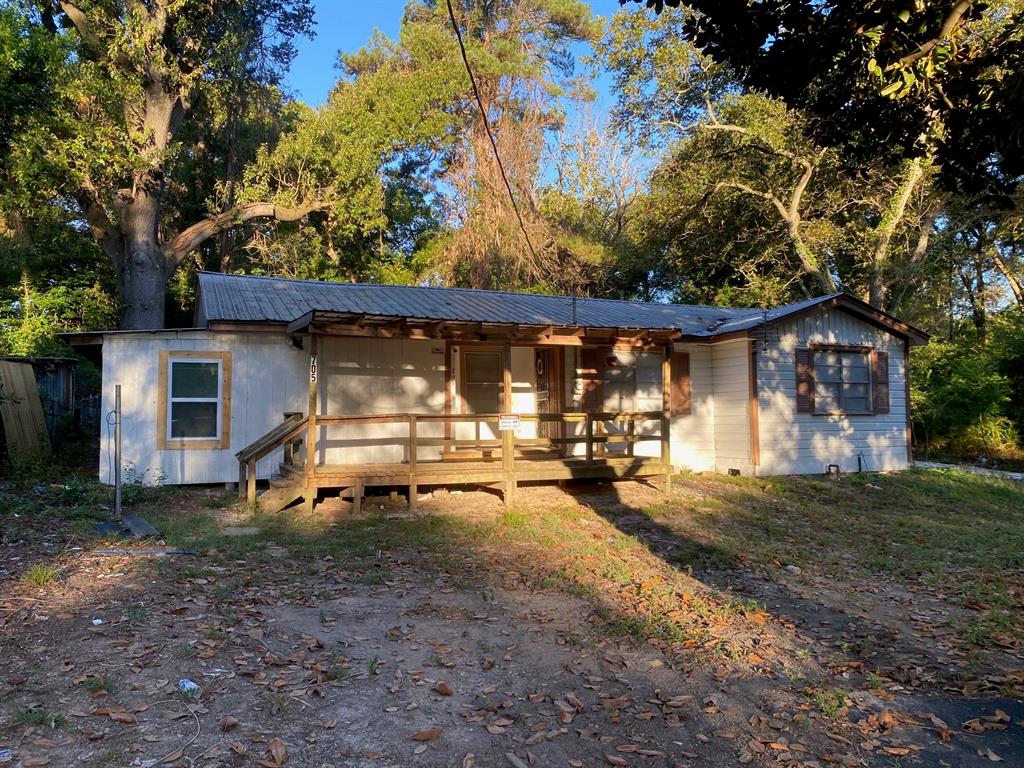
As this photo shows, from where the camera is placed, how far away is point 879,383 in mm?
13859

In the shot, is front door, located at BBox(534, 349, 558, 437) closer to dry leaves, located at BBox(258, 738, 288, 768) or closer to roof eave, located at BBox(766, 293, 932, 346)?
roof eave, located at BBox(766, 293, 932, 346)

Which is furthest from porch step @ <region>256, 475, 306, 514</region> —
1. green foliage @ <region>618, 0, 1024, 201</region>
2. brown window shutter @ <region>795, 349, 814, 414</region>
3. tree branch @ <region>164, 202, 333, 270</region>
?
tree branch @ <region>164, 202, 333, 270</region>

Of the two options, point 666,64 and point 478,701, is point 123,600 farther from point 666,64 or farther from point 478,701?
point 666,64

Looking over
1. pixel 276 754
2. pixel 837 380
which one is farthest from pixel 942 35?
pixel 837 380

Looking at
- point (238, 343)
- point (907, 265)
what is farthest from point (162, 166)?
point (907, 265)

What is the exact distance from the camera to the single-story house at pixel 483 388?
944cm

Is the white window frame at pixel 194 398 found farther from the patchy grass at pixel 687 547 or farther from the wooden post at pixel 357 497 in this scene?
the wooden post at pixel 357 497

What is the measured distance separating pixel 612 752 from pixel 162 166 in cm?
1752

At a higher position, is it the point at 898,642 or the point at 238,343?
the point at 238,343

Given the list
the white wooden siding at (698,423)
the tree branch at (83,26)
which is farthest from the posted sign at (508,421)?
the tree branch at (83,26)

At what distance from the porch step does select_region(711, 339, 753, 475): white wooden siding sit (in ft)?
26.9

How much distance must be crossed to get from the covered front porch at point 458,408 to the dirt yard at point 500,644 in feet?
3.21

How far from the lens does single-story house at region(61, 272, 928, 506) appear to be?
9.44 meters

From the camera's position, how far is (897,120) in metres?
4.93
